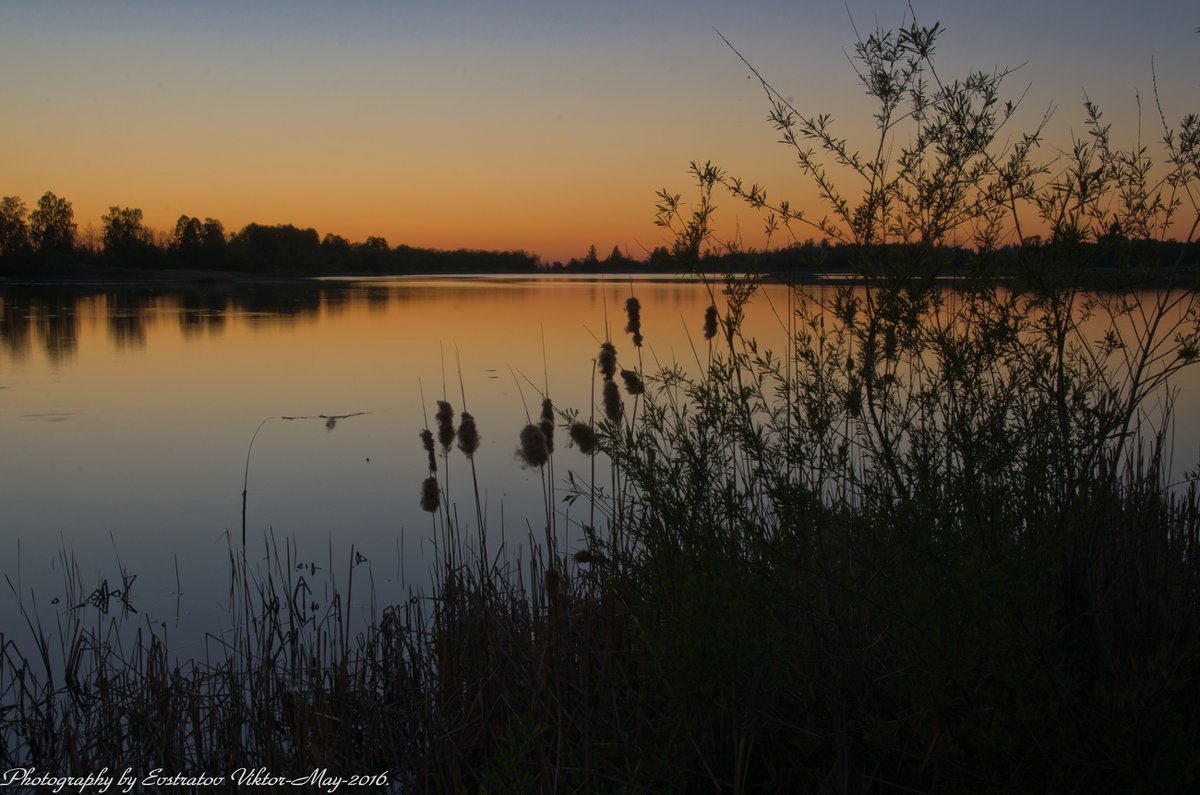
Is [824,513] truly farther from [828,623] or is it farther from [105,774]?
[105,774]

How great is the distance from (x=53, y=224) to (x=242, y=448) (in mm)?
87172

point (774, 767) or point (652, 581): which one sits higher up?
point (652, 581)

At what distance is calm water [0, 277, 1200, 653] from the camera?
6.29 m

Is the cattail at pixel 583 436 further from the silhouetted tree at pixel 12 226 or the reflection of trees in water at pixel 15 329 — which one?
the silhouetted tree at pixel 12 226

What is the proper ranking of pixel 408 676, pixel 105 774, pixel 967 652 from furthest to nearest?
pixel 408 676 → pixel 105 774 → pixel 967 652

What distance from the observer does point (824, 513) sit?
9.36ft

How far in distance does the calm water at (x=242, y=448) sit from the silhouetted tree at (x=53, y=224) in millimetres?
67749

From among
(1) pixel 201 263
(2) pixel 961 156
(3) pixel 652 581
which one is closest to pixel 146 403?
(3) pixel 652 581

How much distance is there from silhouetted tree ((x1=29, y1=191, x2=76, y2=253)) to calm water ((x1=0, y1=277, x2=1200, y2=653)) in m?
67.7

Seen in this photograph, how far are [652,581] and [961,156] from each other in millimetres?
1878

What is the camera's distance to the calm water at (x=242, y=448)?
20.6 ft

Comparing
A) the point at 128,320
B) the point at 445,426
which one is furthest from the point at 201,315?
the point at 445,426

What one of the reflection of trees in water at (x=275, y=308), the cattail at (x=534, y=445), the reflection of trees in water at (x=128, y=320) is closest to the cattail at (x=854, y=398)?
the cattail at (x=534, y=445)

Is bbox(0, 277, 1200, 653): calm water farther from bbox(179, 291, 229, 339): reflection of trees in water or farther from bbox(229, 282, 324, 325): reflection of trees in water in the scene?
bbox(229, 282, 324, 325): reflection of trees in water
